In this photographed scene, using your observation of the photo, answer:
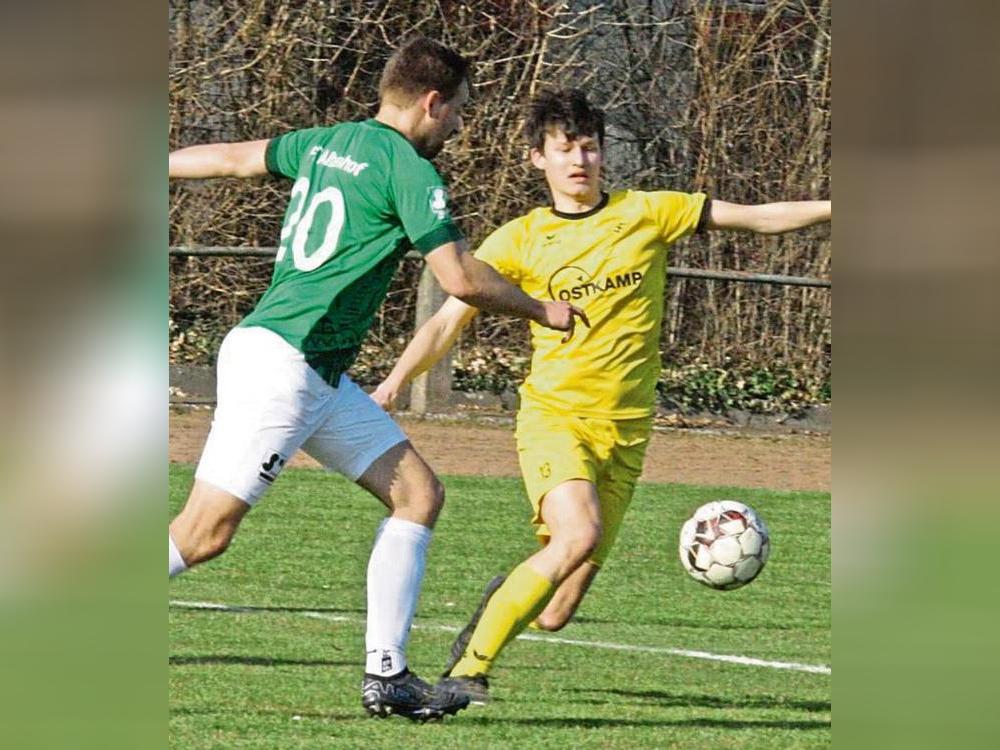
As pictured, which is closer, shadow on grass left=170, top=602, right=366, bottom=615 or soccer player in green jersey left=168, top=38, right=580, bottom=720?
soccer player in green jersey left=168, top=38, right=580, bottom=720

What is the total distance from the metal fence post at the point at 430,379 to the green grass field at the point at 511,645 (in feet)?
2.80

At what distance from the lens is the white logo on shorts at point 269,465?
12.6ft

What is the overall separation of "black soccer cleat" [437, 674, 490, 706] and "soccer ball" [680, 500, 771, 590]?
103 centimetres

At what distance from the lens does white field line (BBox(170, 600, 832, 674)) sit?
5.45m

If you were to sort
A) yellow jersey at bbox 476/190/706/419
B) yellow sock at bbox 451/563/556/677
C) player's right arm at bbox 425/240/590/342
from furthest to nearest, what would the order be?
yellow jersey at bbox 476/190/706/419 < yellow sock at bbox 451/563/556/677 < player's right arm at bbox 425/240/590/342

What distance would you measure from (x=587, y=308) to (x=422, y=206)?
1.05m

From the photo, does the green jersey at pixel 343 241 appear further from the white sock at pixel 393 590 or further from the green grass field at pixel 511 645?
the green grass field at pixel 511 645

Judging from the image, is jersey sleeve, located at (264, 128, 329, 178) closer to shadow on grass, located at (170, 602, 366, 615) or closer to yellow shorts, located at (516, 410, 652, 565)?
yellow shorts, located at (516, 410, 652, 565)

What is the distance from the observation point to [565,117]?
16.0ft

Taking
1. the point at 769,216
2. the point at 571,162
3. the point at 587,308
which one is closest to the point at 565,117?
the point at 571,162

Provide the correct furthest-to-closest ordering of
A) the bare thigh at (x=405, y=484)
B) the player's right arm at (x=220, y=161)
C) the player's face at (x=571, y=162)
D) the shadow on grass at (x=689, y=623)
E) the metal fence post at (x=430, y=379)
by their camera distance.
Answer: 1. the metal fence post at (x=430, y=379)
2. the shadow on grass at (x=689, y=623)
3. the player's face at (x=571, y=162)
4. the bare thigh at (x=405, y=484)
5. the player's right arm at (x=220, y=161)

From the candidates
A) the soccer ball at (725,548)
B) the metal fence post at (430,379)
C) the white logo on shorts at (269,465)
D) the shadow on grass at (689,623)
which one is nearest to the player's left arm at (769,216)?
the soccer ball at (725,548)

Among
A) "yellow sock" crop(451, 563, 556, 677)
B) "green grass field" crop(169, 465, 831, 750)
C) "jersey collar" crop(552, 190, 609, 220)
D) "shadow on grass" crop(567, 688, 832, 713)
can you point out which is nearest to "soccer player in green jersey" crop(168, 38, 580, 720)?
"yellow sock" crop(451, 563, 556, 677)
